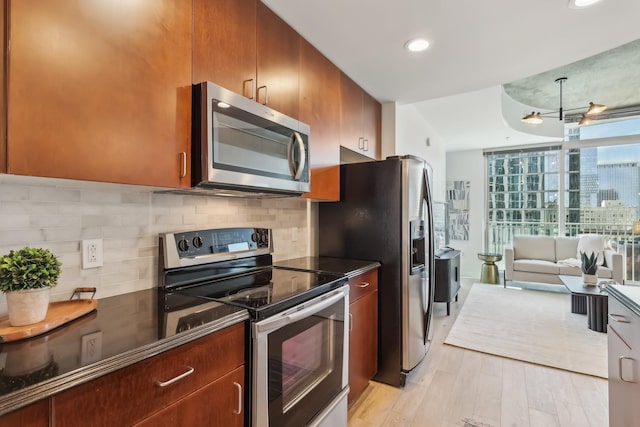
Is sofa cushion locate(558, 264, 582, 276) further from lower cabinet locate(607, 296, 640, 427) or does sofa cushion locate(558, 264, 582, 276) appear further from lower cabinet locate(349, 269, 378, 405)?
lower cabinet locate(349, 269, 378, 405)

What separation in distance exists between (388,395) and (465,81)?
2478 mm

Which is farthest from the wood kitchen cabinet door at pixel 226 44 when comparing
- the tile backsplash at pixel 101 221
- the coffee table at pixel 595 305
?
the coffee table at pixel 595 305

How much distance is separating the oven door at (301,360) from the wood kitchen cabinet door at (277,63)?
1.06 metres

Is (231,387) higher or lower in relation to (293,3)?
lower

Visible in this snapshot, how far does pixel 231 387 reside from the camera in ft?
3.69

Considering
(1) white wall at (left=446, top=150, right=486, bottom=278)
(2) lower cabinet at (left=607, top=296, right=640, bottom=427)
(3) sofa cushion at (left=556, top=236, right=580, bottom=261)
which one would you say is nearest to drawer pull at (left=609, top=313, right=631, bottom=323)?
(2) lower cabinet at (left=607, top=296, right=640, bottom=427)

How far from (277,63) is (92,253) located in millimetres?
1280

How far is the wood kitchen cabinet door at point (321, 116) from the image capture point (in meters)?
2.02

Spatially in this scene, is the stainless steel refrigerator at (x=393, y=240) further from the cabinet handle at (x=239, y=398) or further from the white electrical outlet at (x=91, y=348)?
the white electrical outlet at (x=91, y=348)

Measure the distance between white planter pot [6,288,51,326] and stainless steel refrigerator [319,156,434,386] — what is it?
1867 millimetres

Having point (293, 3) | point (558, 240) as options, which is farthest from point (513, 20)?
point (558, 240)

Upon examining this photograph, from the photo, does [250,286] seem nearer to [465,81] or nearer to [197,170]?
[197,170]

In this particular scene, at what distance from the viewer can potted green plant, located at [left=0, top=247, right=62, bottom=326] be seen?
90 centimetres

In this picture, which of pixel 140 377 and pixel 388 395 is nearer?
pixel 140 377
